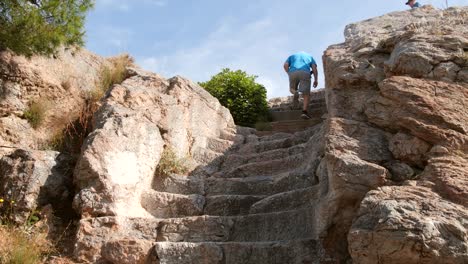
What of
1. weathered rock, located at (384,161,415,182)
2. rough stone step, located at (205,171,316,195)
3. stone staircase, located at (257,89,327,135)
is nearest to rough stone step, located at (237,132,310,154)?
rough stone step, located at (205,171,316,195)

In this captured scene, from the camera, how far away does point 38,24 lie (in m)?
6.26

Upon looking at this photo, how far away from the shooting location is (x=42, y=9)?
6.38 meters

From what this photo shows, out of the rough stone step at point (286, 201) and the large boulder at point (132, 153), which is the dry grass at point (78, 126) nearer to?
the large boulder at point (132, 153)

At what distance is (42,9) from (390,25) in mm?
4802

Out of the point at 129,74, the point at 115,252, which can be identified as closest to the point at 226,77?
the point at 129,74

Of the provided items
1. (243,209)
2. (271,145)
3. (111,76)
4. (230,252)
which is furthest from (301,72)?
(230,252)

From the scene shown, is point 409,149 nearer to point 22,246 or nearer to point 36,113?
point 22,246

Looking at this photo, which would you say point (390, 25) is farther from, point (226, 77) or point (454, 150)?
point (226, 77)

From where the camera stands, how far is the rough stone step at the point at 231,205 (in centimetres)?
562

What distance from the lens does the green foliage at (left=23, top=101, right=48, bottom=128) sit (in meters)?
6.76

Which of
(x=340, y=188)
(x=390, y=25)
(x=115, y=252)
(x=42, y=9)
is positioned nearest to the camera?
(x=340, y=188)

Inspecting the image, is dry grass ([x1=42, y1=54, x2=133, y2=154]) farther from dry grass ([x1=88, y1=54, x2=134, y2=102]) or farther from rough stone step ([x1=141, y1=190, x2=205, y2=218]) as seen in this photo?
rough stone step ([x1=141, y1=190, x2=205, y2=218])

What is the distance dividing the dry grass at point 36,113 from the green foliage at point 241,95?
414 cm

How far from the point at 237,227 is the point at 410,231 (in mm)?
2166
